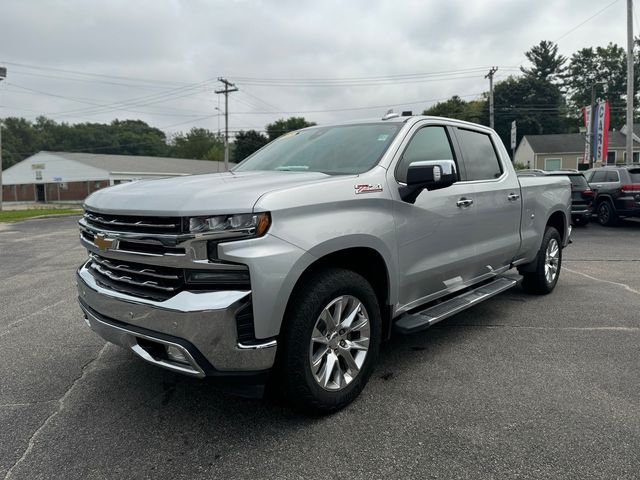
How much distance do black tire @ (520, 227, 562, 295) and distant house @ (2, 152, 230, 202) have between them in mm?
42919

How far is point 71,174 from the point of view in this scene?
51.0 m

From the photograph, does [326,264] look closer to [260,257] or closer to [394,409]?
[260,257]

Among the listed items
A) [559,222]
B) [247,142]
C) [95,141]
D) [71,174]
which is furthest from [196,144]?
[559,222]

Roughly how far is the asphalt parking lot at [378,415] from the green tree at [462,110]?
6276cm

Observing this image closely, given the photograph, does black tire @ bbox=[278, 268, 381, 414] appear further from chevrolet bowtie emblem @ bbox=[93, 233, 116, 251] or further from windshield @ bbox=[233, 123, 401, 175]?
chevrolet bowtie emblem @ bbox=[93, 233, 116, 251]

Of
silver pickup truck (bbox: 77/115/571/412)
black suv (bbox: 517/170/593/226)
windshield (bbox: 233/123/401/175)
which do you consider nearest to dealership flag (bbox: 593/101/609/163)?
black suv (bbox: 517/170/593/226)

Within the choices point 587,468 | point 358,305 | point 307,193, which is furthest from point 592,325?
point 307,193

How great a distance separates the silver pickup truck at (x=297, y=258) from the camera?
245cm

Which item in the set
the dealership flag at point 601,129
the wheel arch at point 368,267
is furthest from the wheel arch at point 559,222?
the dealership flag at point 601,129

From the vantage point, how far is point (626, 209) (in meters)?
13.2

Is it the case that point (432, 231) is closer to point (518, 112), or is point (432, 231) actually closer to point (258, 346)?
point (258, 346)

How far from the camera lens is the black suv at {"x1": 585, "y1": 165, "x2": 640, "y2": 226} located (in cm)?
1310

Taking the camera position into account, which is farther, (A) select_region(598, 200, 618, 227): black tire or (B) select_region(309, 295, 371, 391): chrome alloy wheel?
(A) select_region(598, 200, 618, 227): black tire

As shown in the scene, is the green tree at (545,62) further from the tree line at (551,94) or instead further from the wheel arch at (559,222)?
the wheel arch at (559,222)
